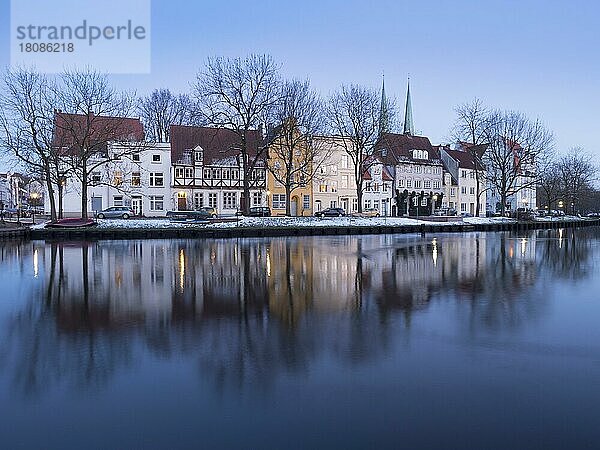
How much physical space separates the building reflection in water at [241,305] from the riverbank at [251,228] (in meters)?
15.5

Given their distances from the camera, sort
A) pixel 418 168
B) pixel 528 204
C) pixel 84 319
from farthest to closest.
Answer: pixel 528 204, pixel 418 168, pixel 84 319

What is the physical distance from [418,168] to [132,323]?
7447 centimetres

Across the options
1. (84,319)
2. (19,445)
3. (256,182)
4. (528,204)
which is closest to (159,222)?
(256,182)

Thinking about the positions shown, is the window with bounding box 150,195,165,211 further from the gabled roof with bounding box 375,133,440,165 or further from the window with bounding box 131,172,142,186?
the gabled roof with bounding box 375,133,440,165

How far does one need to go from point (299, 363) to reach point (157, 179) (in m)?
56.6

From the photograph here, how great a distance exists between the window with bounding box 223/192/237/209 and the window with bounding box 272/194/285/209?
5.08 meters

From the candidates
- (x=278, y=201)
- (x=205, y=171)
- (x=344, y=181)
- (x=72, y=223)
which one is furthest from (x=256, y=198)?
(x=72, y=223)

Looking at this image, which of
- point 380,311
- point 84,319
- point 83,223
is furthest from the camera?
point 83,223

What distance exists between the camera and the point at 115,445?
583 cm

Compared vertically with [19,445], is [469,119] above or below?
above

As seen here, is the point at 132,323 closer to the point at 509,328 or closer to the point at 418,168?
the point at 509,328

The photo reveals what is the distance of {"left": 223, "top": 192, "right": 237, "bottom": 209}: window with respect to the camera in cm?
6631

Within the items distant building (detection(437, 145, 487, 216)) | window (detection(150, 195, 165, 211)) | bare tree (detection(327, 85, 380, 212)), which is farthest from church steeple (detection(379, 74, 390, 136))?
distant building (detection(437, 145, 487, 216))

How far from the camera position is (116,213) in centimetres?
5453
